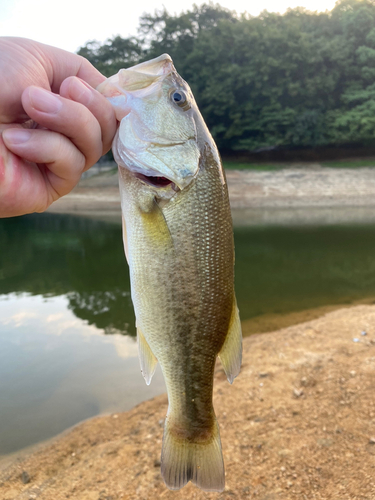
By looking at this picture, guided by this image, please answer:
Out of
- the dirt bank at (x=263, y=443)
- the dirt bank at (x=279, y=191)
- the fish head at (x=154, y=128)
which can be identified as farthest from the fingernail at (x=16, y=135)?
the dirt bank at (x=279, y=191)

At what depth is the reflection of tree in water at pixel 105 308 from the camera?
7902mm

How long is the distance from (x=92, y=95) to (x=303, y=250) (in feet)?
44.1

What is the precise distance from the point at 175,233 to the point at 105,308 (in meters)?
7.64

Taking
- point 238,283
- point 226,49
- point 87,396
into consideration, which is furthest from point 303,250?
point 226,49

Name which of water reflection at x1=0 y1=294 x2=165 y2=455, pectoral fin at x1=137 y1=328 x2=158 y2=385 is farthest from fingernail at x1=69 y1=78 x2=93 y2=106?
water reflection at x1=0 y1=294 x2=165 y2=455

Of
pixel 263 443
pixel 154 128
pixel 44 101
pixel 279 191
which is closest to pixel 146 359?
pixel 154 128

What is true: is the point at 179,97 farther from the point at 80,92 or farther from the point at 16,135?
the point at 16,135

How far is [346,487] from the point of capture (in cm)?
297

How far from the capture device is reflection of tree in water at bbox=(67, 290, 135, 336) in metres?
7.90

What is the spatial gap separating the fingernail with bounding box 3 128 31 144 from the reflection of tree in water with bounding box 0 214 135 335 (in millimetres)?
6522

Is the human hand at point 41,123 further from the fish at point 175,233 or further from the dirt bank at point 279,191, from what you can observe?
the dirt bank at point 279,191

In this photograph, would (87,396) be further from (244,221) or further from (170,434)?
(244,221)

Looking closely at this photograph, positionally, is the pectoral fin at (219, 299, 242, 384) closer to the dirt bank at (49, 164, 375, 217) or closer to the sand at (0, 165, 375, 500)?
the sand at (0, 165, 375, 500)

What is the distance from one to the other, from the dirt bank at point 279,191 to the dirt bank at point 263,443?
18.5 metres
